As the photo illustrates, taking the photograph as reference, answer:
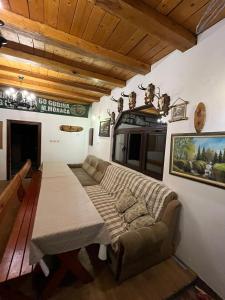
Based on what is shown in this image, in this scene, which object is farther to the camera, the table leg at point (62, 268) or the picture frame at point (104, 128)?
the picture frame at point (104, 128)

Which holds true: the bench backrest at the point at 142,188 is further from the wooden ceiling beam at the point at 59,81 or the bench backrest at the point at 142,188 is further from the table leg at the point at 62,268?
the wooden ceiling beam at the point at 59,81

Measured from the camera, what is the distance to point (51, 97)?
477cm

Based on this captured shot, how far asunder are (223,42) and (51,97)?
175 inches

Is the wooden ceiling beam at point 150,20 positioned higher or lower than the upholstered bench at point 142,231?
higher

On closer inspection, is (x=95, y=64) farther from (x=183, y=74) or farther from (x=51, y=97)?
(x=51, y=97)

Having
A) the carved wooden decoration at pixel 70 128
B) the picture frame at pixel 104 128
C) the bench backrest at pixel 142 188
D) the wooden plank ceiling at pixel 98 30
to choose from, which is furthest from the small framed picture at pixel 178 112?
the carved wooden decoration at pixel 70 128

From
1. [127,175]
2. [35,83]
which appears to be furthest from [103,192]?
[35,83]

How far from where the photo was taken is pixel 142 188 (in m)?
2.23

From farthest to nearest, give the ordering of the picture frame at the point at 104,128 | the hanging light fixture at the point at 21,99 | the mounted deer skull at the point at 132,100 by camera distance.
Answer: the hanging light fixture at the point at 21,99 < the picture frame at the point at 104,128 < the mounted deer skull at the point at 132,100

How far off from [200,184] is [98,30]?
1996 millimetres

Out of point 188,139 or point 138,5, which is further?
point 188,139

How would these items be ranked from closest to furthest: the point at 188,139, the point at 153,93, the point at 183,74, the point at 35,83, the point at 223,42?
the point at 223,42 < the point at 188,139 < the point at 183,74 < the point at 153,93 < the point at 35,83

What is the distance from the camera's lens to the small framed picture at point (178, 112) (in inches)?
71.5

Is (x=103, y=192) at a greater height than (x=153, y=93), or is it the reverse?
(x=153, y=93)
